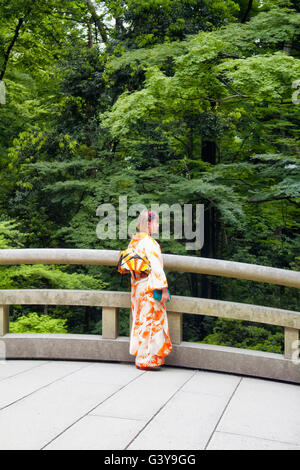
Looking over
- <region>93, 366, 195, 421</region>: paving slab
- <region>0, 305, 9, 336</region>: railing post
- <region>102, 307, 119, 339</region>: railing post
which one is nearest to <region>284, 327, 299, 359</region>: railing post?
<region>93, 366, 195, 421</region>: paving slab

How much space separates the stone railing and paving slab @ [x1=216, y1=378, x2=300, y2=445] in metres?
0.19

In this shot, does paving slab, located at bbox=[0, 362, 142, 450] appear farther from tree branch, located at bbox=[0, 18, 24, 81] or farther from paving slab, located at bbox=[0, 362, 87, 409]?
tree branch, located at bbox=[0, 18, 24, 81]

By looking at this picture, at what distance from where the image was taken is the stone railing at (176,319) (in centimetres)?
360

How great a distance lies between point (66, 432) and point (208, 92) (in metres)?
8.36

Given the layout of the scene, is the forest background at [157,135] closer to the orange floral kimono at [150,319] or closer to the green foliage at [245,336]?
the green foliage at [245,336]

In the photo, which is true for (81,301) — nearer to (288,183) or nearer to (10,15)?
(288,183)

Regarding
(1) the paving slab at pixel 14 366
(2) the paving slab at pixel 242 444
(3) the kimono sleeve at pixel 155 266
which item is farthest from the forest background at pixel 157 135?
(2) the paving slab at pixel 242 444

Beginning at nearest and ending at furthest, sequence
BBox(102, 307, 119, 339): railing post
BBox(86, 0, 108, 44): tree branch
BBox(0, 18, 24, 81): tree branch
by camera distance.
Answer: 1. BBox(102, 307, 119, 339): railing post
2. BBox(0, 18, 24, 81): tree branch
3. BBox(86, 0, 108, 44): tree branch

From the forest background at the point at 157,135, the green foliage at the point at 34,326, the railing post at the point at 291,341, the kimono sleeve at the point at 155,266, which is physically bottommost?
the green foliage at the point at 34,326

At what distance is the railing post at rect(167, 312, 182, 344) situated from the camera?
399 centimetres

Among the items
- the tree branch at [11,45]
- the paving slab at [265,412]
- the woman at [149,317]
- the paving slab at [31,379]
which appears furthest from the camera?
the tree branch at [11,45]

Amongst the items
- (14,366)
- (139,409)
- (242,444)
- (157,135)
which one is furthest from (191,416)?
(157,135)

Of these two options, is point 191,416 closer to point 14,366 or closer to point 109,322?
point 109,322
